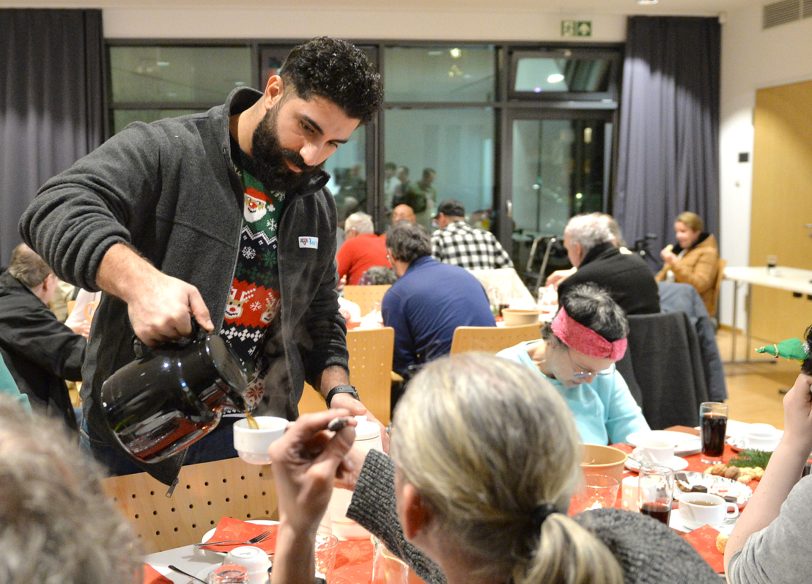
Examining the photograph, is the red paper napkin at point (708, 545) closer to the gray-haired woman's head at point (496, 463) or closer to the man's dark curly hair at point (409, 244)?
the gray-haired woman's head at point (496, 463)

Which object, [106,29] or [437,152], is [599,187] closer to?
[437,152]

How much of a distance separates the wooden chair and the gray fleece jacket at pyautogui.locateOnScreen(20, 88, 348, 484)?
1.63 metres

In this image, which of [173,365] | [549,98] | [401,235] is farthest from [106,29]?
[173,365]

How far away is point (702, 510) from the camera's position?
1.84 meters

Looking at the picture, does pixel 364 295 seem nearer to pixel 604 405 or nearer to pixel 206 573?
pixel 604 405

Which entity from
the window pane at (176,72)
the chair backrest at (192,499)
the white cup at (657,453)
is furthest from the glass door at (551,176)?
the chair backrest at (192,499)

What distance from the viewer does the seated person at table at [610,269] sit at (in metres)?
4.28

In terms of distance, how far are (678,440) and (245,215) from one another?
1.49 m

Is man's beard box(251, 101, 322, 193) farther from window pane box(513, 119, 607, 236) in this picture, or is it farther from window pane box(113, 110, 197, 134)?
window pane box(513, 119, 607, 236)

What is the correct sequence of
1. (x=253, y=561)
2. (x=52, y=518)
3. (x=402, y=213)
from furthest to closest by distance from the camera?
1. (x=402, y=213)
2. (x=253, y=561)
3. (x=52, y=518)

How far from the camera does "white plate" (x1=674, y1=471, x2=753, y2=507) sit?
2.02 metres

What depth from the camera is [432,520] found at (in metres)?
0.97

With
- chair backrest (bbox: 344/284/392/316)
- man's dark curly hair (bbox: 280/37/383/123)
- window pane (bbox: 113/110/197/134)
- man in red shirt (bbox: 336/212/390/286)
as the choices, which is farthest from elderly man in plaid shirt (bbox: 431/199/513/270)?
man's dark curly hair (bbox: 280/37/383/123)

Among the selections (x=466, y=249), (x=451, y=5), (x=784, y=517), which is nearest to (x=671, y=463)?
(x=784, y=517)
